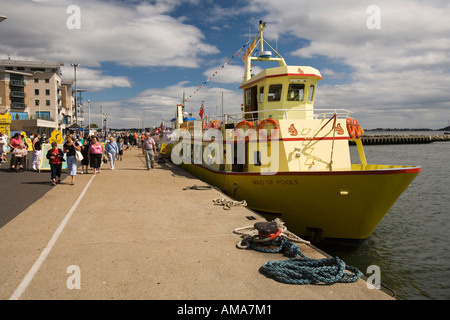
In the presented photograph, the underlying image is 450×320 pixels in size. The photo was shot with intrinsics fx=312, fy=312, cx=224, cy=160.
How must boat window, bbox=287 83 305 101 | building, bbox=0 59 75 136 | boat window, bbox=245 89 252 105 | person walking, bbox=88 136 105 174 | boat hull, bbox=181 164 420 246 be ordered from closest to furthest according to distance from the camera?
boat hull, bbox=181 164 420 246 < boat window, bbox=287 83 305 101 < boat window, bbox=245 89 252 105 < person walking, bbox=88 136 105 174 < building, bbox=0 59 75 136

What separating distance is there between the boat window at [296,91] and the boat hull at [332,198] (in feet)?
13.2

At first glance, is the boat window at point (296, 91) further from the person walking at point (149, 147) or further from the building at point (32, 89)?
the building at point (32, 89)

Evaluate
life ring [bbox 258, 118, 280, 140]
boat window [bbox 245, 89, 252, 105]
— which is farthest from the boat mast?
life ring [bbox 258, 118, 280, 140]

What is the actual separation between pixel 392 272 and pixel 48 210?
33.6 feet

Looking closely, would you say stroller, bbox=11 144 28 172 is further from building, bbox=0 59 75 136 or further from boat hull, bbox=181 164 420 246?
building, bbox=0 59 75 136

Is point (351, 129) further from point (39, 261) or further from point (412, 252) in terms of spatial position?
point (39, 261)

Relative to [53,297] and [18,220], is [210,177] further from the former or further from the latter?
[53,297]

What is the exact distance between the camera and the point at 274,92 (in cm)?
1270

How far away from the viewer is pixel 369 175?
8.20m

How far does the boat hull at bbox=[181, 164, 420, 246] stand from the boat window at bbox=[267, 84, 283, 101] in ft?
12.2

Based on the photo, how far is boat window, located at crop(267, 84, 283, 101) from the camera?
12.6 metres

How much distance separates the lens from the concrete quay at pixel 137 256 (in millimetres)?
4426

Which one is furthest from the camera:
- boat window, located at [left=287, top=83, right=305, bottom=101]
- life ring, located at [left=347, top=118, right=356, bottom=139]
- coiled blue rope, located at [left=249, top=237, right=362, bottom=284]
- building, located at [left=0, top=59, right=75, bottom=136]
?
building, located at [left=0, top=59, right=75, bottom=136]
